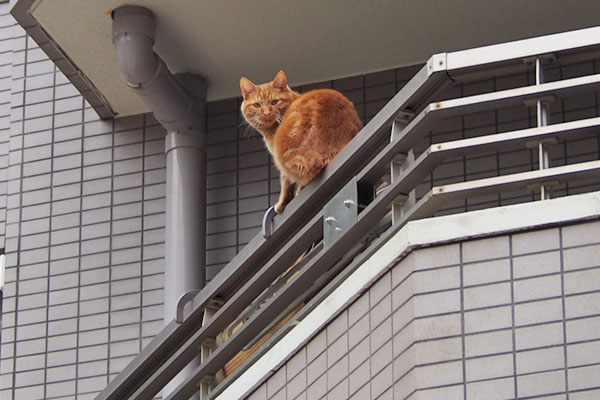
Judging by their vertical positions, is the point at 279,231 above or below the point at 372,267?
above

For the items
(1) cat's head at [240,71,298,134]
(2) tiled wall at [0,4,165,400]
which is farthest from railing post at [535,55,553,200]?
(2) tiled wall at [0,4,165,400]

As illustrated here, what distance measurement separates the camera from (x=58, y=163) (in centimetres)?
983

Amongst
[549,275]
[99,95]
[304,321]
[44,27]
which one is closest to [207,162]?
[99,95]

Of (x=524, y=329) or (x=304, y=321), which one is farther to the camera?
(x=304, y=321)

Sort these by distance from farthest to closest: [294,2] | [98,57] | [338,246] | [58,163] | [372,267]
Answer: [58,163] < [98,57] < [294,2] < [338,246] < [372,267]

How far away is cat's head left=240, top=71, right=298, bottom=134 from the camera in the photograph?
7.73 metres

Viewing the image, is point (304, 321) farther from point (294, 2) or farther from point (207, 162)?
point (207, 162)

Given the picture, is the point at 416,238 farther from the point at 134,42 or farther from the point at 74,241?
the point at 74,241

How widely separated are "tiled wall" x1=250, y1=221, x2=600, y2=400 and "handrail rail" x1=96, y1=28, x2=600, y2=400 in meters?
0.33

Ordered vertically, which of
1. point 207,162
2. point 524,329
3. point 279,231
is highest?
point 207,162

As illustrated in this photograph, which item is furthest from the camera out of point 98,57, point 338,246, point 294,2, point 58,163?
point 58,163

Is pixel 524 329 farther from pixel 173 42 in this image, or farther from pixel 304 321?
pixel 173 42

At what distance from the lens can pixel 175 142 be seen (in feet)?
30.2

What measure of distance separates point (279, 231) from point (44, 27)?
2992 millimetres
